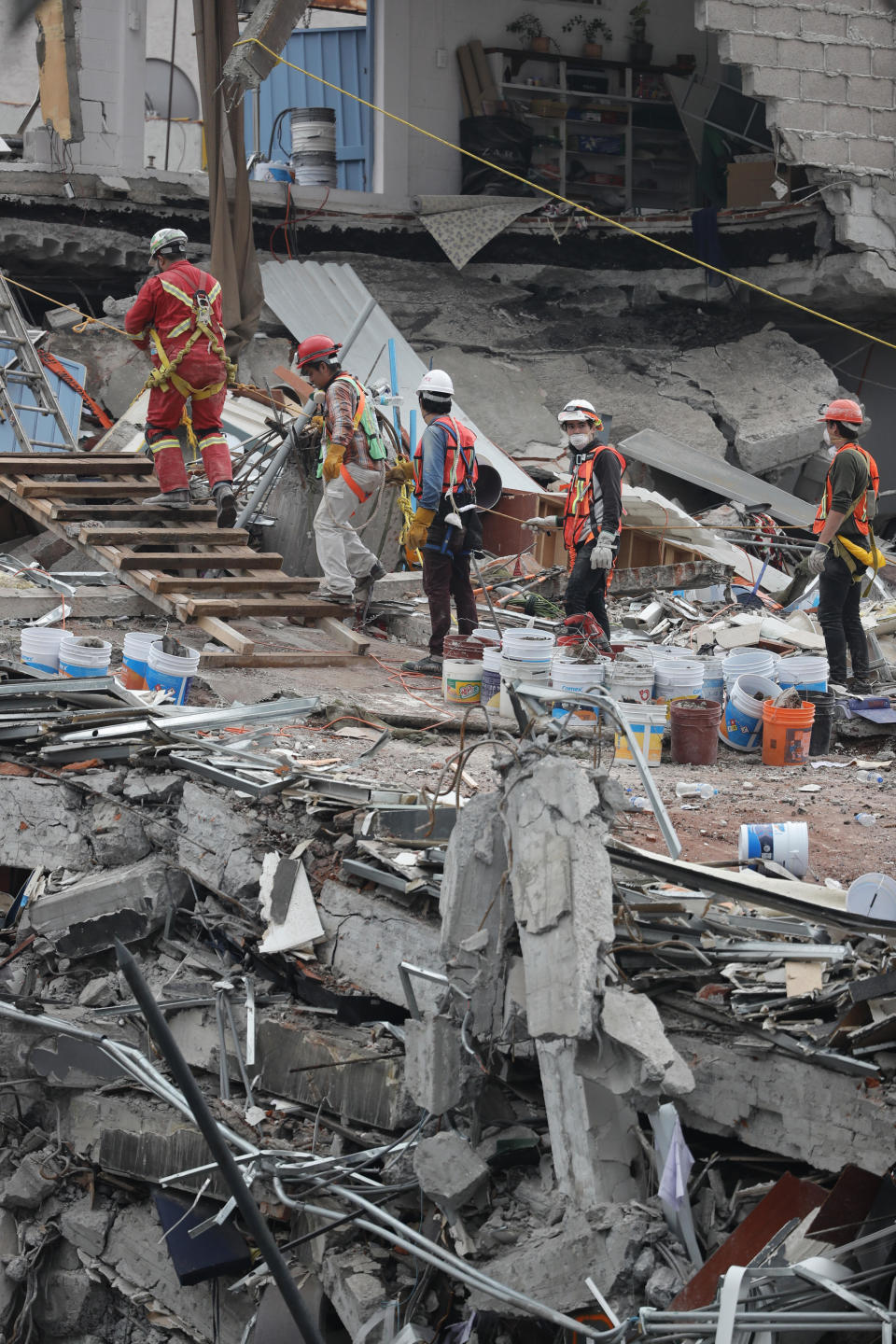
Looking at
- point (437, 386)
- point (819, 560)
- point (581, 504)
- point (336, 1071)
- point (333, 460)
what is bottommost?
point (336, 1071)

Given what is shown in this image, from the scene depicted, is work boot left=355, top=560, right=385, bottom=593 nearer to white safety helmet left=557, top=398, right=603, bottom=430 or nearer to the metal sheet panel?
white safety helmet left=557, top=398, right=603, bottom=430

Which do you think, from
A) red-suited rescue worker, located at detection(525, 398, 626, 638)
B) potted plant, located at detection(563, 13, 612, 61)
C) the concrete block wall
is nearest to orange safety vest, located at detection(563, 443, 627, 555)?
red-suited rescue worker, located at detection(525, 398, 626, 638)

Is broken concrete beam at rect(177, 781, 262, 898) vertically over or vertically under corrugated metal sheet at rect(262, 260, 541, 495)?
under

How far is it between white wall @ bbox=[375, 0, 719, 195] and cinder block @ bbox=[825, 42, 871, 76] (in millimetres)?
3922

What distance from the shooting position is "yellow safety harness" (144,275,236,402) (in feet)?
27.6

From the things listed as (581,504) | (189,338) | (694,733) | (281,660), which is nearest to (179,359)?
(189,338)

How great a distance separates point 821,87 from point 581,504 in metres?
8.75

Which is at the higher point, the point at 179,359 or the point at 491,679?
the point at 179,359

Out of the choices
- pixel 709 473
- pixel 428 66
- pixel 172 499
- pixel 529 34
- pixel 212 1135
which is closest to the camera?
pixel 212 1135

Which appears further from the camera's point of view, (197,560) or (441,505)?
(197,560)

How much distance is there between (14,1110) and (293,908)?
165cm

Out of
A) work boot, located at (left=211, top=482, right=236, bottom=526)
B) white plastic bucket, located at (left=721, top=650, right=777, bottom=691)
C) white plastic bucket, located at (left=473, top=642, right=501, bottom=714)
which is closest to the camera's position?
white plastic bucket, located at (left=473, top=642, right=501, bottom=714)

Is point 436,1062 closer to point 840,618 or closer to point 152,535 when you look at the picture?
point 840,618

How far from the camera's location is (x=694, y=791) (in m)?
6.12
